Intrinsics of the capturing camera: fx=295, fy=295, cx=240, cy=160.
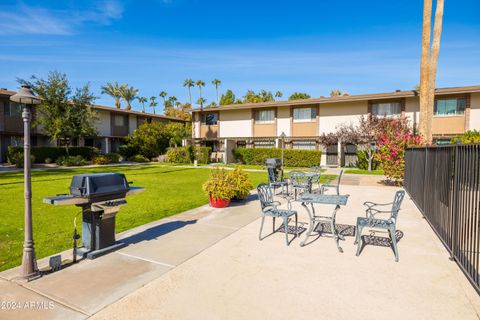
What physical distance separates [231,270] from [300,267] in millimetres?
1102

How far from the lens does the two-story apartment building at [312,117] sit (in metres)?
24.3

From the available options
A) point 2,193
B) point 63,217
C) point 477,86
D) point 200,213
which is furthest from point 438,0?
point 2,193

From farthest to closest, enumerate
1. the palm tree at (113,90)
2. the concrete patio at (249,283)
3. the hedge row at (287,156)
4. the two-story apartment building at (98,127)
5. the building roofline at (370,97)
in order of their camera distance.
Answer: the palm tree at (113,90) < the hedge row at (287,156) < the two-story apartment building at (98,127) < the building roofline at (370,97) < the concrete patio at (249,283)

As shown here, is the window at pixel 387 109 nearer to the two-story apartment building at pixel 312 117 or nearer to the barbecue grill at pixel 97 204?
the two-story apartment building at pixel 312 117

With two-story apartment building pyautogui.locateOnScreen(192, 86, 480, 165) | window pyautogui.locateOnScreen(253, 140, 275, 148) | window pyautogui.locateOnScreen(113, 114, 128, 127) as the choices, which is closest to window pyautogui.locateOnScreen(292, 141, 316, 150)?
two-story apartment building pyautogui.locateOnScreen(192, 86, 480, 165)

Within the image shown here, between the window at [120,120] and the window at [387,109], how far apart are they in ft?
98.5

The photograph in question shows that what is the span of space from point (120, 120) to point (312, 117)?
24.4 metres

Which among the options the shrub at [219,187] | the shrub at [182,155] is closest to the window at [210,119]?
the shrub at [182,155]

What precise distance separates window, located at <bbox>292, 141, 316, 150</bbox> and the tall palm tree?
1305cm

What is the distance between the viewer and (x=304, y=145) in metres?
31.6

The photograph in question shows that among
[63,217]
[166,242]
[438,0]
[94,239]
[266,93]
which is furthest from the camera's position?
[266,93]

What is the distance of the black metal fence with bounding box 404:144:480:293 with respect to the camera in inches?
165

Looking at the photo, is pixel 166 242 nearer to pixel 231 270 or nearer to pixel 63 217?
pixel 231 270

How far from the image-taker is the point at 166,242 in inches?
231
